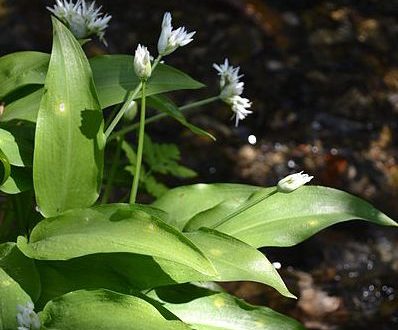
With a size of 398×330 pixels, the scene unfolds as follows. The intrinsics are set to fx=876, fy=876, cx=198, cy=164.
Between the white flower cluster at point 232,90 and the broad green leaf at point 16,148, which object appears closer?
the broad green leaf at point 16,148

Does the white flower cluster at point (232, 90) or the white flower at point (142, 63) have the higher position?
the white flower at point (142, 63)

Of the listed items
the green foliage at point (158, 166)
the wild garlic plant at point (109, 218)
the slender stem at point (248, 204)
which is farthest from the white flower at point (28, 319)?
the green foliage at point (158, 166)

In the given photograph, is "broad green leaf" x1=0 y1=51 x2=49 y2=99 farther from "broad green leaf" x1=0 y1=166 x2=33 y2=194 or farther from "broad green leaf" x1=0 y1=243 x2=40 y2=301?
"broad green leaf" x1=0 y1=243 x2=40 y2=301

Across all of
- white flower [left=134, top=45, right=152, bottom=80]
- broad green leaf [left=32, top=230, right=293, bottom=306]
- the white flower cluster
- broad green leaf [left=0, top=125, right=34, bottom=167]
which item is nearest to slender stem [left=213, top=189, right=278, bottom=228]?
broad green leaf [left=32, top=230, right=293, bottom=306]

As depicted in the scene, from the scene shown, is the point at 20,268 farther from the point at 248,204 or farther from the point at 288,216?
the point at 288,216

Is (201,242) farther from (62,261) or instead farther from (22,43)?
(22,43)

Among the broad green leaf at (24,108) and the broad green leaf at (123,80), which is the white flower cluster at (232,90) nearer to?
the broad green leaf at (123,80)

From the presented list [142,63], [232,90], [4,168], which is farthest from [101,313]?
[232,90]
